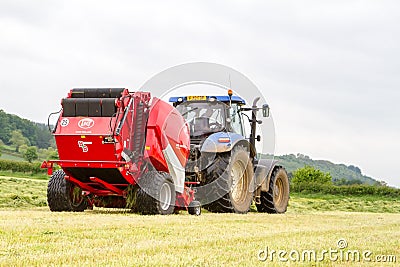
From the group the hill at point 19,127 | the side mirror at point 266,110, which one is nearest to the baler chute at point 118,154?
the side mirror at point 266,110

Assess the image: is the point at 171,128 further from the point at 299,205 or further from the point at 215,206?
the point at 299,205

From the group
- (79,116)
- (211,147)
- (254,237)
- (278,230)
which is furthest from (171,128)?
(254,237)

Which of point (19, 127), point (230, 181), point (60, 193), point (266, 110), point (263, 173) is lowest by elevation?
point (60, 193)

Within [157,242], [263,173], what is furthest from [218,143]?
[157,242]

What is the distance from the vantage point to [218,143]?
431 inches

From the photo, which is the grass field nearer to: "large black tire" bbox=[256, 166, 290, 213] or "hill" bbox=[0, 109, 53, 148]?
"large black tire" bbox=[256, 166, 290, 213]

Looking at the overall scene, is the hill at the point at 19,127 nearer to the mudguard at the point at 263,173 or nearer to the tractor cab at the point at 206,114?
the mudguard at the point at 263,173

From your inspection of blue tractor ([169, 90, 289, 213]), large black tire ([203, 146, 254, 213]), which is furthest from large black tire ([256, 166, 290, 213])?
large black tire ([203, 146, 254, 213])

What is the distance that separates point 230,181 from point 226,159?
0.45m

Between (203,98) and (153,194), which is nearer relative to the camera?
(153,194)

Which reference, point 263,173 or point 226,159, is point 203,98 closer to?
point 226,159

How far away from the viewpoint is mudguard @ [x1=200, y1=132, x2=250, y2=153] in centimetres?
1085

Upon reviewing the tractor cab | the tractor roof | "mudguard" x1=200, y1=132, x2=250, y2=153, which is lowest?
"mudguard" x1=200, y1=132, x2=250, y2=153

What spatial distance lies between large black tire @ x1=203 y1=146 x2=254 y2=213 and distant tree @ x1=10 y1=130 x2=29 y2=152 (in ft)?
161
